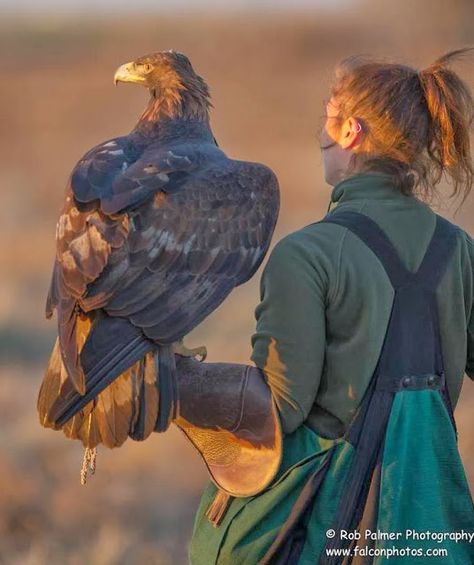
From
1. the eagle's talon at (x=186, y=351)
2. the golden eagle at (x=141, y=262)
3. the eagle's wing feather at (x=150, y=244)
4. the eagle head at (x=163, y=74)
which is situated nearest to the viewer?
the golden eagle at (x=141, y=262)

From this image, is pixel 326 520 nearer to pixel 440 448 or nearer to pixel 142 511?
pixel 440 448

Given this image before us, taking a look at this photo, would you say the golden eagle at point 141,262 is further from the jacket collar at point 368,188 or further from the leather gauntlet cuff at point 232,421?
the jacket collar at point 368,188

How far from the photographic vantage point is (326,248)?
140 inches

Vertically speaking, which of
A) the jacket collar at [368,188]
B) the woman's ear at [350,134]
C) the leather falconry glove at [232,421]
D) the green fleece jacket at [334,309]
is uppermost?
the woman's ear at [350,134]

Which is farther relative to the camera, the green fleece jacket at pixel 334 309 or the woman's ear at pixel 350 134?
the woman's ear at pixel 350 134

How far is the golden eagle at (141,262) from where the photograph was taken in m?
3.68

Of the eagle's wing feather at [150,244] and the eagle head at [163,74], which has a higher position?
the eagle head at [163,74]

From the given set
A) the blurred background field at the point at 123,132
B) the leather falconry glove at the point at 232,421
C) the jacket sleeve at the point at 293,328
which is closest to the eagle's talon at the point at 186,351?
the leather falconry glove at the point at 232,421

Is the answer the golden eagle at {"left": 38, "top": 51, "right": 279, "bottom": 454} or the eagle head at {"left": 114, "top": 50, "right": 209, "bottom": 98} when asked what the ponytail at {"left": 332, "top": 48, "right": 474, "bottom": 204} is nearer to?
the golden eagle at {"left": 38, "top": 51, "right": 279, "bottom": 454}

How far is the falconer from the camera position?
3.57m

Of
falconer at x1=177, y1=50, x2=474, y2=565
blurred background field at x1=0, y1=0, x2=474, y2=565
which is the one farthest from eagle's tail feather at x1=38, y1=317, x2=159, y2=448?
blurred background field at x1=0, y1=0, x2=474, y2=565

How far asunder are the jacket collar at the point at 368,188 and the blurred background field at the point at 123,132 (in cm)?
45

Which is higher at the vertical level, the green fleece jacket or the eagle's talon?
the green fleece jacket

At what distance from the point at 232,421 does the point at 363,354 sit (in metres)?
0.34
